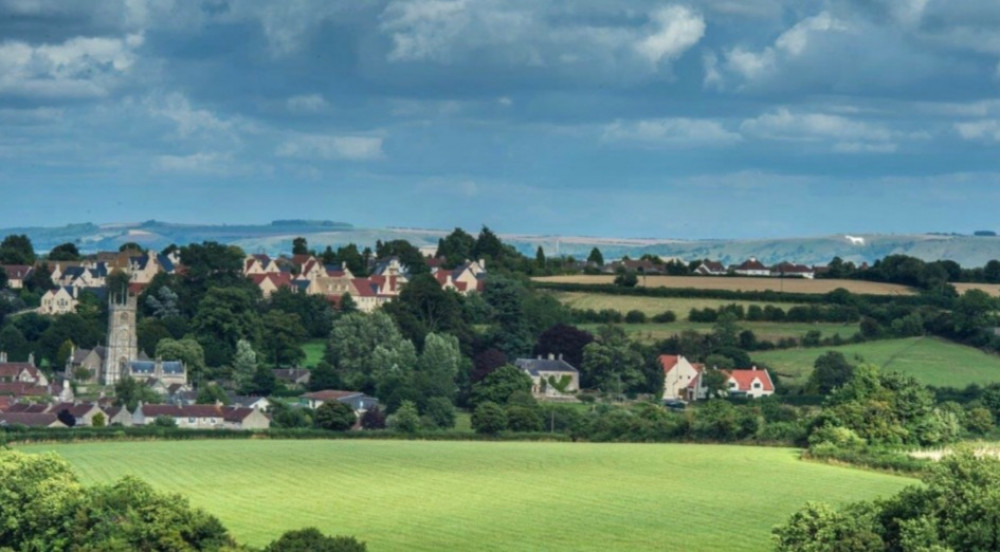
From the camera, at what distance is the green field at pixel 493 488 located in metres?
49.4

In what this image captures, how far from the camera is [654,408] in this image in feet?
288

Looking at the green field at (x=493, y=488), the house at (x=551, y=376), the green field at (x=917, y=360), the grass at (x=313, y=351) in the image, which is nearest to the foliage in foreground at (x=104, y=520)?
the green field at (x=493, y=488)

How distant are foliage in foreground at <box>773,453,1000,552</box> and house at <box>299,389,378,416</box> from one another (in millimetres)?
55845

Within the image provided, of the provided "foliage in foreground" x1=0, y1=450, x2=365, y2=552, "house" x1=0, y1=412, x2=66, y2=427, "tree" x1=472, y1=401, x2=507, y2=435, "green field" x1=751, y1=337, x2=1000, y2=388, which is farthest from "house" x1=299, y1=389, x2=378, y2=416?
"foliage in foreground" x1=0, y1=450, x2=365, y2=552

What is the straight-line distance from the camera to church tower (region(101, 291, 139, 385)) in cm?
11162

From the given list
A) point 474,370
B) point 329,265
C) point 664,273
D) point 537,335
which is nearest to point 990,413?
point 474,370

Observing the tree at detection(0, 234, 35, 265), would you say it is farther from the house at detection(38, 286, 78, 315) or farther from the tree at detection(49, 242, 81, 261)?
the house at detection(38, 286, 78, 315)

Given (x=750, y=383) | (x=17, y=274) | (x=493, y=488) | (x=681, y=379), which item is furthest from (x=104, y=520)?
(x=17, y=274)

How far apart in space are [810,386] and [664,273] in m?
51.8

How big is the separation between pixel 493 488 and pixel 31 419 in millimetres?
36034

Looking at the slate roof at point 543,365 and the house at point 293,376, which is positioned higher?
the slate roof at point 543,365

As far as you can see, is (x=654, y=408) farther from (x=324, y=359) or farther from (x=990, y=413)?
(x=324, y=359)

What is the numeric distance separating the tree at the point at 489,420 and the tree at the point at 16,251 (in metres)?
77.3

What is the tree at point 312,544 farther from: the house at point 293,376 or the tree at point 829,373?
the house at point 293,376
